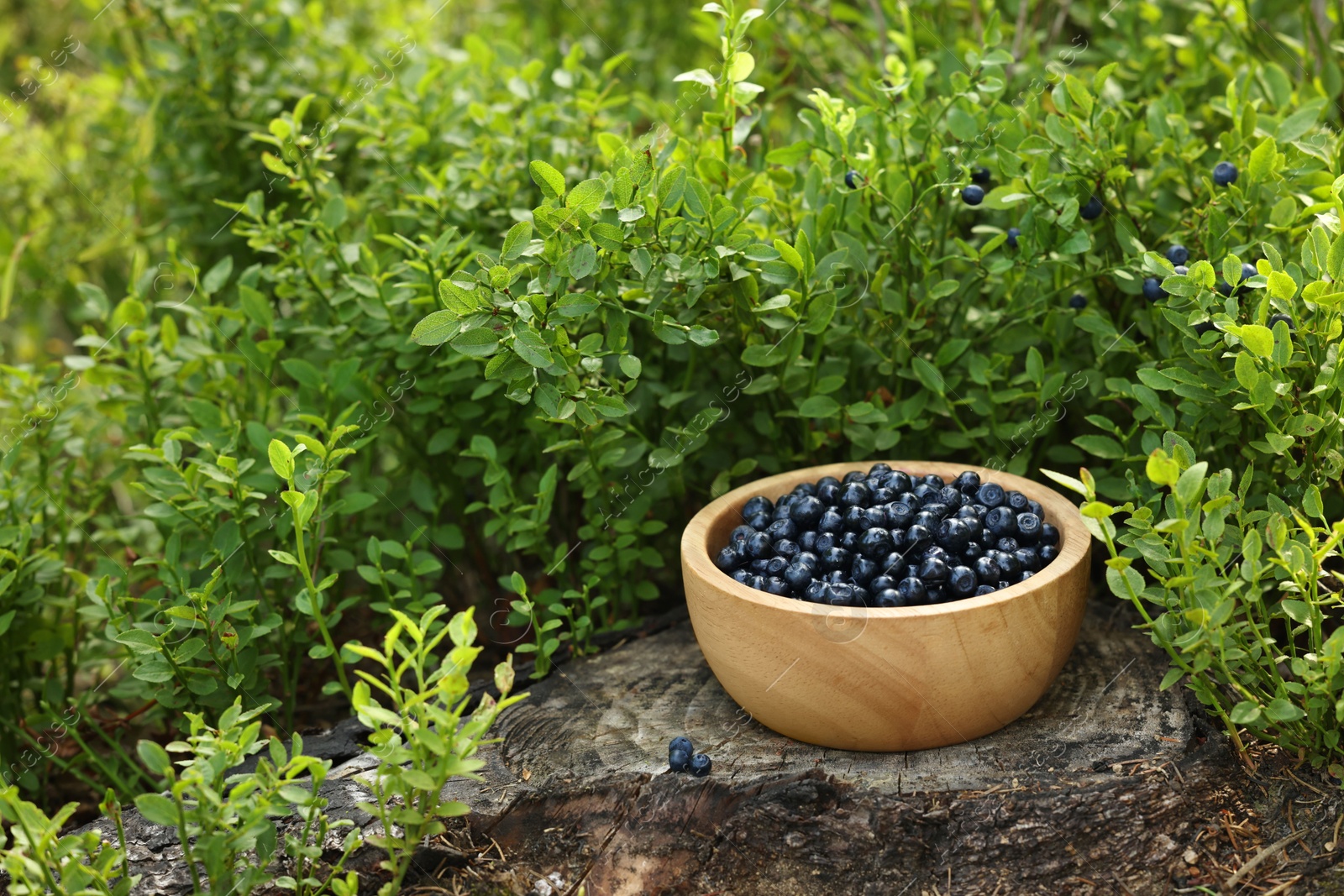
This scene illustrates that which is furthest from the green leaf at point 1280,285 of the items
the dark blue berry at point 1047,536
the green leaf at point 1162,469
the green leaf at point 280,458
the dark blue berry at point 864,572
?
the green leaf at point 280,458

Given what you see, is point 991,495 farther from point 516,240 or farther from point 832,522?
point 516,240

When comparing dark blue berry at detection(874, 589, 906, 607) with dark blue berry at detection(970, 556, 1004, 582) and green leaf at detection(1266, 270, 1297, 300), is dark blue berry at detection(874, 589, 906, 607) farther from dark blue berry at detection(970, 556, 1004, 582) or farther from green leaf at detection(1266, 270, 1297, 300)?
green leaf at detection(1266, 270, 1297, 300)

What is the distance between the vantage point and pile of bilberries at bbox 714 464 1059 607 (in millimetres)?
1576

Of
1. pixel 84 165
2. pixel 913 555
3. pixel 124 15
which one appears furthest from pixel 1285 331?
pixel 84 165

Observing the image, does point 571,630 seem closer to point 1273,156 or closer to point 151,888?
point 151,888

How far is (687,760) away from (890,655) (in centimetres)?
35

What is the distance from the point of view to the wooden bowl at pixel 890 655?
1.49 meters

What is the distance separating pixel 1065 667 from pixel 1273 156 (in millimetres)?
905

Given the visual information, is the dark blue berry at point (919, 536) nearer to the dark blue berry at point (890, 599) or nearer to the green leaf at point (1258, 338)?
the dark blue berry at point (890, 599)

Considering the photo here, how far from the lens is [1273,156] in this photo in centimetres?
176

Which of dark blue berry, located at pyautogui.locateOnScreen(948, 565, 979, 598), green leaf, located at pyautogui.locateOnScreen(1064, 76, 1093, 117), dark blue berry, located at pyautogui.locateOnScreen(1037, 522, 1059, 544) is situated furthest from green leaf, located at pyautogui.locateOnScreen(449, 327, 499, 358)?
green leaf, located at pyautogui.locateOnScreen(1064, 76, 1093, 117)

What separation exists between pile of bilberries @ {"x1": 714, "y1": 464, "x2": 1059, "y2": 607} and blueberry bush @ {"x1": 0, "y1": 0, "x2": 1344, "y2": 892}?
0.16m

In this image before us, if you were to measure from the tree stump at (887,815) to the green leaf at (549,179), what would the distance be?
2.83ft

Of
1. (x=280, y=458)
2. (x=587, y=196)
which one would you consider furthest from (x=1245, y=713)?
(x=280, y=458)
